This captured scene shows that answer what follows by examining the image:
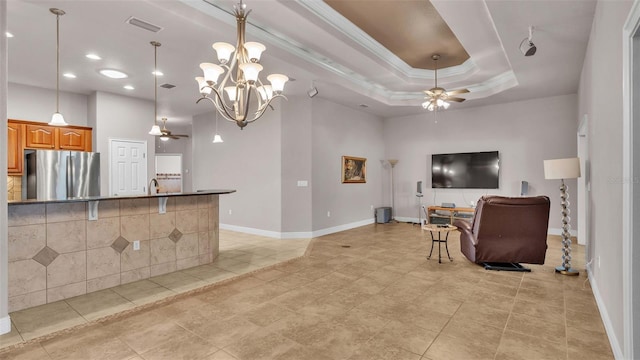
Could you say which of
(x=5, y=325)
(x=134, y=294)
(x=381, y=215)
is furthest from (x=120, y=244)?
(x=381, y=215)

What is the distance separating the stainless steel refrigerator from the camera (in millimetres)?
5465

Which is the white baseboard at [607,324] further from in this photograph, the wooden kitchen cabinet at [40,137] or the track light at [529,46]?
the wooden kitchen cabinet at [40,137]

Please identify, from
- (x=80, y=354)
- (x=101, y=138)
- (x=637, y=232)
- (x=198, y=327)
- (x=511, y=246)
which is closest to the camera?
(x=637, y=232)

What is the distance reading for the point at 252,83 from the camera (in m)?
3.02

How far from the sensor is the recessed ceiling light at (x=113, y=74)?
200 inches

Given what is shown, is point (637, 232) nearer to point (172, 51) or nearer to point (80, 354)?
point (80, 354)

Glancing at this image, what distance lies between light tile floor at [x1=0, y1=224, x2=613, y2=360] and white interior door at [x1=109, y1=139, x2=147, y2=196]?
3575 millimetres

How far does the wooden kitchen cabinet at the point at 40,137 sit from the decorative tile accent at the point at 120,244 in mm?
3622

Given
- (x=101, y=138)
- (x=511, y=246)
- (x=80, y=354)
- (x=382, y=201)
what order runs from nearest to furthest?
1. (x=80, y=354)
2. (x=511, y=246)
3. (x=101, y=138)
4. (x=382, y=201)

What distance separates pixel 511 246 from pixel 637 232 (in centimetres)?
250

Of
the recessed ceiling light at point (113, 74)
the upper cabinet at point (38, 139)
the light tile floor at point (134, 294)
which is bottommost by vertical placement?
the light tile floor at point (134, 294)

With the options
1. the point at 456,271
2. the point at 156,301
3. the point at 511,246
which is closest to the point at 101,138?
the point at 156,301

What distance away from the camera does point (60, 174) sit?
18.5 feet

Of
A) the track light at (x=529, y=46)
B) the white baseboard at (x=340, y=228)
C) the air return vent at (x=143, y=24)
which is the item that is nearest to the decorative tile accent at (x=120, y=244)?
the air return vent at (x=143, y=24)
